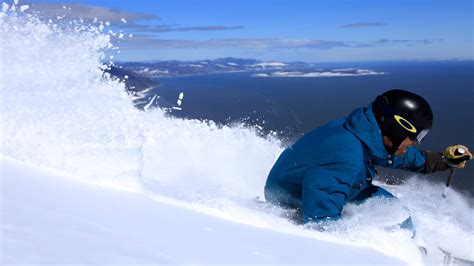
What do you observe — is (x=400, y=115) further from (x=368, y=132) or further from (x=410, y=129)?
(x=368, y=132)

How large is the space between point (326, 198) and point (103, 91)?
483 centimetres

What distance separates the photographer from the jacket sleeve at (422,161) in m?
5.55

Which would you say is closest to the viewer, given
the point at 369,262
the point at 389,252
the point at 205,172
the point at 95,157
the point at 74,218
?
the point at 74,218

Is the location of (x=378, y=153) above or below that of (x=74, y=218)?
above

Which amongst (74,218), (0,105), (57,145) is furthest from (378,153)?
(0,105)

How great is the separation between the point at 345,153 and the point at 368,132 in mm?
302

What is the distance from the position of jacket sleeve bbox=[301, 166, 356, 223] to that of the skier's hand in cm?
223

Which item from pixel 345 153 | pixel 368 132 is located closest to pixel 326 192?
pixel 345 153

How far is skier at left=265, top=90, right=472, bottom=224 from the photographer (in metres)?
3.77

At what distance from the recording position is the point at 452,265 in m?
3.64

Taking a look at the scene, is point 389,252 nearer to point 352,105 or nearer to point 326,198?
point 326,198

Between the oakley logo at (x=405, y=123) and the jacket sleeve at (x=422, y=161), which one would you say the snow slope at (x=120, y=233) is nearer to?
the oakley logo at (x=405, y=123)

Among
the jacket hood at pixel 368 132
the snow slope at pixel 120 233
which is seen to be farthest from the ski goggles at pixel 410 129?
the snow slope at pixel 120 233

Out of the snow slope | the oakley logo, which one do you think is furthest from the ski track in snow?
the oakley logo
